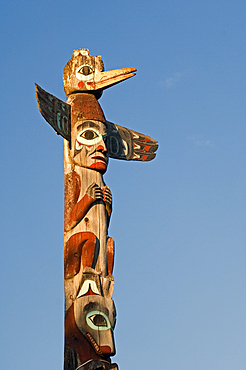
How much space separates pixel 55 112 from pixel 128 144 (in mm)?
2204

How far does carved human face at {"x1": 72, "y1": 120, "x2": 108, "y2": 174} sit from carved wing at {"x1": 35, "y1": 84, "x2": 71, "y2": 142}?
0.20 metres

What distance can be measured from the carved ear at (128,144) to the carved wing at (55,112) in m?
1.20

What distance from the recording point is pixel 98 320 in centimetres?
900

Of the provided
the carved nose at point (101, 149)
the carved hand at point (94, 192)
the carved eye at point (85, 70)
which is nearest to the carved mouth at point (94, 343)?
the carved hand at point (94, 192)

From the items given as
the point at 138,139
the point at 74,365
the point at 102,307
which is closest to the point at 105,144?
the point at 138,139

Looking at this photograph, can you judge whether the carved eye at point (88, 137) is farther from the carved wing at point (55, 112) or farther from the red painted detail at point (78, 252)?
the red painted detail at point (78, 252)

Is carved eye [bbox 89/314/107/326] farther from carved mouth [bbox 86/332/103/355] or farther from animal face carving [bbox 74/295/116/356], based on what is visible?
carved mouth [bbox 86/332/103/355]

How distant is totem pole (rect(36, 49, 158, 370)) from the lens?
884 cm

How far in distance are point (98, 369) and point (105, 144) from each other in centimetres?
425

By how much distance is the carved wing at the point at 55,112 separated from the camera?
10141 millimetres

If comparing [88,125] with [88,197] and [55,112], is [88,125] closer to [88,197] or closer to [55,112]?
[55,112]

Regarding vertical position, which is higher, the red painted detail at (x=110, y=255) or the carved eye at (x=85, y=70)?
the carved eye at (x=85, y=70)

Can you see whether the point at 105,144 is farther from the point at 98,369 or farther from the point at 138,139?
the point at 98,369

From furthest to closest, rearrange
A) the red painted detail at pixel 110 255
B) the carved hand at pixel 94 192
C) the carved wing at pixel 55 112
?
the carved hand at pixel 94 192 < the carved wing at pixel 55 112 < the red painted detail at pixel 110 255
